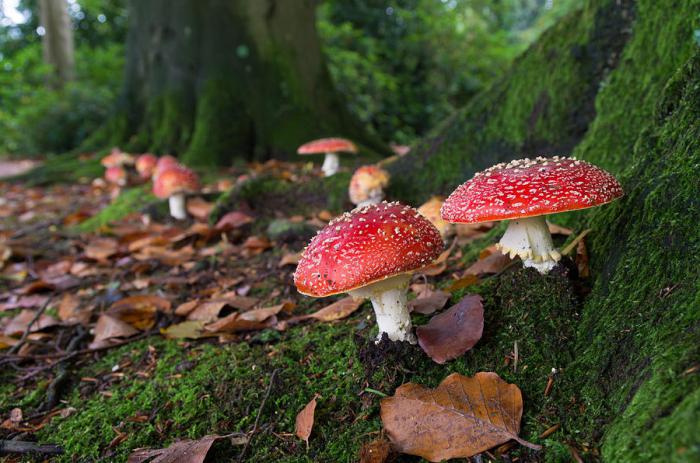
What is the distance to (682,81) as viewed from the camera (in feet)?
7.84

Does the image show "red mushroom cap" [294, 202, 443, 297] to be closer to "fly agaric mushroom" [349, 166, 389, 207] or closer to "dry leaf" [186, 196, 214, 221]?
"fly agaric mushroom" [349, 166, 389, 207]

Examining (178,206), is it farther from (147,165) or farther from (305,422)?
(305,422)

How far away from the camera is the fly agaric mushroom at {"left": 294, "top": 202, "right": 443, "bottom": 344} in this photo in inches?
78.5

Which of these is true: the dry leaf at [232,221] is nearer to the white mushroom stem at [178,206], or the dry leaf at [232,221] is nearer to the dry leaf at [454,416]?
the white mushroom stem at [178,206]

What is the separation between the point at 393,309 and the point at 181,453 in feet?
3.47

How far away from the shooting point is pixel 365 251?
201 centimetres

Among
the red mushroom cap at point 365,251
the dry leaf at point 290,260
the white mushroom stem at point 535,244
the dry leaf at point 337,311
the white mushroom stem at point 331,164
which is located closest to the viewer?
the red mushroom cap at point 365,251

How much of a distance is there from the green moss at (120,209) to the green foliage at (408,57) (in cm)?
789

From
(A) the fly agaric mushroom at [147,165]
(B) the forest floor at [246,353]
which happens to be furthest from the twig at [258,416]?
(A) the fly agaric mushroom at [147,165]

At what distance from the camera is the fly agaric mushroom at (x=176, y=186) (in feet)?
18.7

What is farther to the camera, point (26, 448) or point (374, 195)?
point (374, 195)

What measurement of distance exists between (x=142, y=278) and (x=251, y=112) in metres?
4.09

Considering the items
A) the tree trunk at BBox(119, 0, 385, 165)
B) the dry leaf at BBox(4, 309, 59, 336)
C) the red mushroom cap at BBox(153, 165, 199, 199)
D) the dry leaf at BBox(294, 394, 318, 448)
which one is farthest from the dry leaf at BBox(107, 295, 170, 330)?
the tree trunk at BBox(119, 0, 385, 165)

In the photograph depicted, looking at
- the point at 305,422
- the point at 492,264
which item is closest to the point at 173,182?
the point at 492,264
